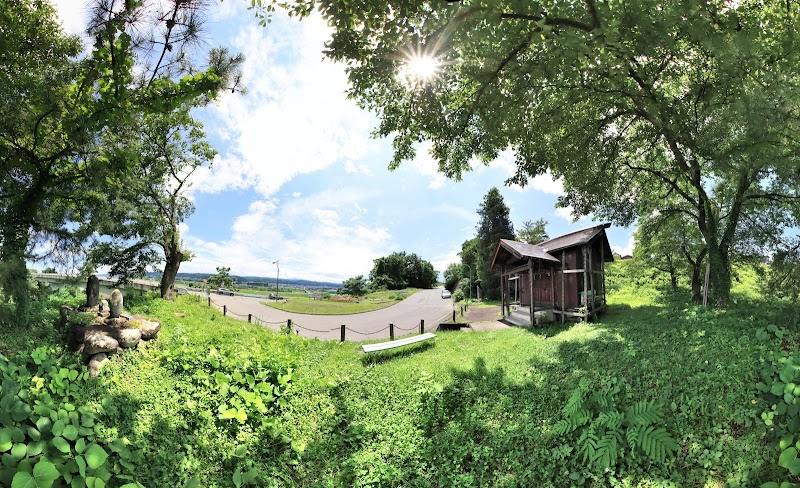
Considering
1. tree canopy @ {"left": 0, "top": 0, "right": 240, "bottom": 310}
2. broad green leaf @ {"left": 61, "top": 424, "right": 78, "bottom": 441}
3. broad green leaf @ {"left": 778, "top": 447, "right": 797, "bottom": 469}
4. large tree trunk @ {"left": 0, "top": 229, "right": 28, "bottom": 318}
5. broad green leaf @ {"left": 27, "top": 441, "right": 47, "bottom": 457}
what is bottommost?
broad green leaf @ {"left": 778, "top": 447, "right": 797, "bottom": 469}

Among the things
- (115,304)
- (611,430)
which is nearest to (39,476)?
(611,430)

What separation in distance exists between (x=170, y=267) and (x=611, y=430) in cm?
2211

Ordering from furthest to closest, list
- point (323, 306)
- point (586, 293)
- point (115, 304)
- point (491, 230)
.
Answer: point (491, 230) < point (323, 306) < point (586, 293) < point (115, 304)

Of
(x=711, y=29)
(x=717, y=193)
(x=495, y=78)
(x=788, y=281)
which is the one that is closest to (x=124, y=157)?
(x=495, y=78)

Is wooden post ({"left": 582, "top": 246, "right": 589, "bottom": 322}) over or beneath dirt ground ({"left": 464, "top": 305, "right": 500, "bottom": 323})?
over

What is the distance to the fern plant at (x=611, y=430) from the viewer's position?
184 inches

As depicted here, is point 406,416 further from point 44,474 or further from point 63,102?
point 63,102

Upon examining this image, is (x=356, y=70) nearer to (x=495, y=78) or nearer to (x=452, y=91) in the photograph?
(x=495, y=78)

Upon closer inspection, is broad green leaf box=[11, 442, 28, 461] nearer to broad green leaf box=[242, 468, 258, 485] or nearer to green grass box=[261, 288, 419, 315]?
broad green leaf box=[242, 468, 258, 485]

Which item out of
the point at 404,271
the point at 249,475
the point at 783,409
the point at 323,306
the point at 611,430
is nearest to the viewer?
the point at 783,409

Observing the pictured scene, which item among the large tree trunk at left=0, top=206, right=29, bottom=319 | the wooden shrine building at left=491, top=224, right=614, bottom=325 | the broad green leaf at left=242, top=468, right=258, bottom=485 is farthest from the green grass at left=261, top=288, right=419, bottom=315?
the broad green leaf at left=242, top=468, right=258, bottom=485

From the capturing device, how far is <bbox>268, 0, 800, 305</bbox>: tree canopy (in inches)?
264

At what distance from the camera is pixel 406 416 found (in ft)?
20.9

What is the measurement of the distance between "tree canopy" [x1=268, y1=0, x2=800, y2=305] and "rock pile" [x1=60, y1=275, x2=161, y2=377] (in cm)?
788
